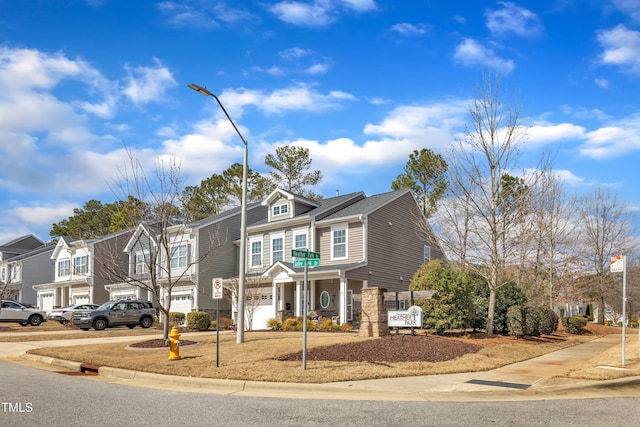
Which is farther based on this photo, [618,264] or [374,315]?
[374,315]

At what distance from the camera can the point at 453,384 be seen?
11.7 meters

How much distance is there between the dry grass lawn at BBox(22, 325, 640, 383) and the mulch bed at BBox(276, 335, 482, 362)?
0.42 metres

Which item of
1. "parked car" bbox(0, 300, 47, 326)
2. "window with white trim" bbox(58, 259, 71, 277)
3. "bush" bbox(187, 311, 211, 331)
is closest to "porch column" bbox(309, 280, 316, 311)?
"bush" bbox(187, 311, 211, 331)

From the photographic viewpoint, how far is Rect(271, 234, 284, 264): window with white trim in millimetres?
36250

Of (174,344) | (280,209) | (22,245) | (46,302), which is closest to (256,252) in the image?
(280,209)

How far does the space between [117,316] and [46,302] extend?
31.5 meters

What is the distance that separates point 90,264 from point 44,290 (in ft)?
36.0

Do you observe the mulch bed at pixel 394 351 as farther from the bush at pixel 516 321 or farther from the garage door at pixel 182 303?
the garage door at pixel 182 303

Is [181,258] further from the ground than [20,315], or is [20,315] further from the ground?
[181,258]

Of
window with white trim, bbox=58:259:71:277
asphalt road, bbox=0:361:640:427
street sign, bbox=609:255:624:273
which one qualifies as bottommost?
asphalt road, bbox=0:361:640:427

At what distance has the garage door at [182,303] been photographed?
4046 centimetres

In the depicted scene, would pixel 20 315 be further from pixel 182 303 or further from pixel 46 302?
Answer: pixel 46 302

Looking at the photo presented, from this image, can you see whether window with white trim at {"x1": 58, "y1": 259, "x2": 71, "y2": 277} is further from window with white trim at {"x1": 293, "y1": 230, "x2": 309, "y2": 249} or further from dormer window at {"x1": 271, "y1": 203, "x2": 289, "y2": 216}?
window with white trim at {"x1": 293, "y1": 230, "x2": 309, "y2": 249}

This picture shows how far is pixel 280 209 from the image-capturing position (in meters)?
37.8
